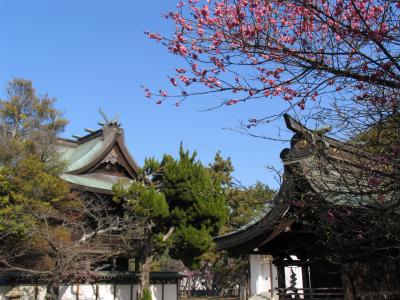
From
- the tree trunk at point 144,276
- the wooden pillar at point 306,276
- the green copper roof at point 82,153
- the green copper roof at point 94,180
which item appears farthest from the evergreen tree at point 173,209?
the wooden pillar at point 306,276

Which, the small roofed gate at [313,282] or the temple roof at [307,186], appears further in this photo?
the small roofed gate at [313,282]

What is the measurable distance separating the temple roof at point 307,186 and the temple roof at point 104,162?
13.3 meters

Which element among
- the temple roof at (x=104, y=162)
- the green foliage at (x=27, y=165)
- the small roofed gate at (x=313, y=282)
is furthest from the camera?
the temple roof at (x=104, y=162)

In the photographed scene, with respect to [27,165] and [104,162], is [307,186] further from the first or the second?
[104,162]

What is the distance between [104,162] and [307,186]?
57.2 feet

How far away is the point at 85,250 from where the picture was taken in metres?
14.3

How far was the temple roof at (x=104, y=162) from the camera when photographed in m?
20.2

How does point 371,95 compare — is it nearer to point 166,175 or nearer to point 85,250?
point 85,250

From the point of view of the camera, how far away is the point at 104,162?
21656 millimetres

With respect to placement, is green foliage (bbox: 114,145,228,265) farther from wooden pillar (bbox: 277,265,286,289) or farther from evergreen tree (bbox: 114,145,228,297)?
wooden pillar (bbox: 277,265,286,289)

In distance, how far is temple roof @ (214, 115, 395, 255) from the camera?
4.00m

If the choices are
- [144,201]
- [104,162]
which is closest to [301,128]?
[144,201]

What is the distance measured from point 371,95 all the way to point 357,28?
2.09 ft

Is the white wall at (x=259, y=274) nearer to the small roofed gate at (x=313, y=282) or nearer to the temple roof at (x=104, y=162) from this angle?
the temple roof at (x=104, y=162)
